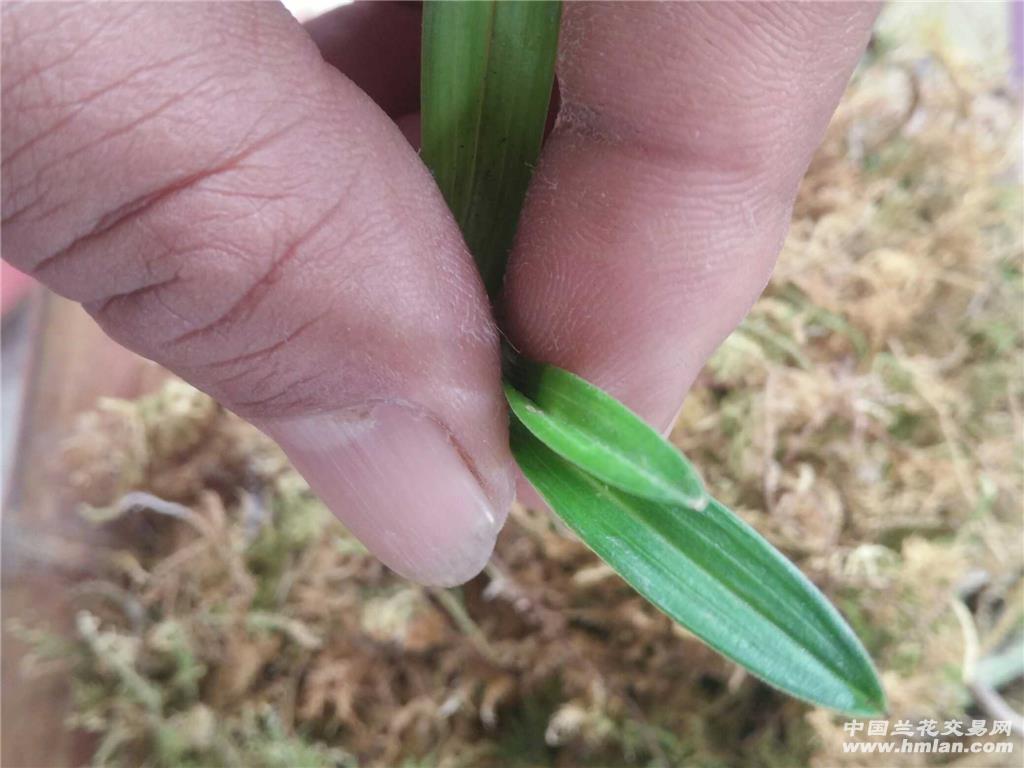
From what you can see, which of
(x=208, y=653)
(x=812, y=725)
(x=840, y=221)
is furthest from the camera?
(x=840, y=221)

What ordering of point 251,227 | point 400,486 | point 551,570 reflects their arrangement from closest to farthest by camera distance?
point 251,227, point 400,486, point 551,570

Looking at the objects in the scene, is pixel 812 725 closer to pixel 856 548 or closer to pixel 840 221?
pixel 856 548

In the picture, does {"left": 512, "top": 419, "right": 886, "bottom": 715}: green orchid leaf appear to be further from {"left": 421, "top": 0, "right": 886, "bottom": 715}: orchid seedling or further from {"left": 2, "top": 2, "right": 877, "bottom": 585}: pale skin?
{"left": 2, "top": 2, "right": 877, "bottom": 585}: pale skin

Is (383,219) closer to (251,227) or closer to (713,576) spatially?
(251,227)

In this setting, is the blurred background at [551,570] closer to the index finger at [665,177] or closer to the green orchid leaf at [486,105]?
the index finger at [665,177]

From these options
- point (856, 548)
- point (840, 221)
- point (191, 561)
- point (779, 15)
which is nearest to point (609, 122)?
point (779, 15)

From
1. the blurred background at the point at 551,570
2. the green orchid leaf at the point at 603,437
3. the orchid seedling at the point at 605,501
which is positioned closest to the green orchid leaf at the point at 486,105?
the orchid seedling at the point at 605,501

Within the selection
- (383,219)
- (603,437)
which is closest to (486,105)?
(383,219)
